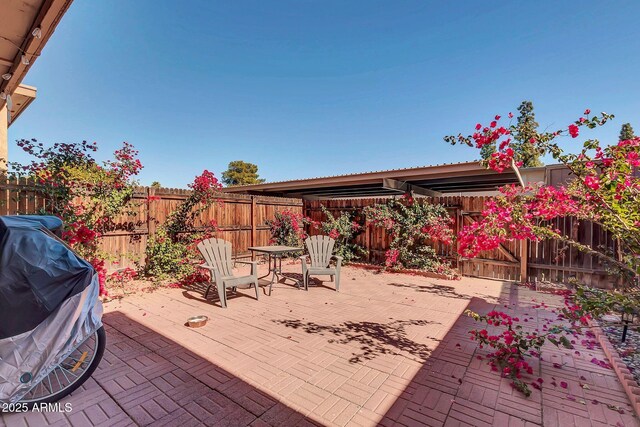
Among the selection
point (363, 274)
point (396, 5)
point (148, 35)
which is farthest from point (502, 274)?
point (148, 35)

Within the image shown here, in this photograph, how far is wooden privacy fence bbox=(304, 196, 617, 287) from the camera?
17.3 ft

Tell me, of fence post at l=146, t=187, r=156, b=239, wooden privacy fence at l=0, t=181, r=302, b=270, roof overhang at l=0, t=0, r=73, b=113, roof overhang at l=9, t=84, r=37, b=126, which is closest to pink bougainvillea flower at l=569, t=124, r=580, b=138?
roof overhang at l=0, t=0, r=73, b=113

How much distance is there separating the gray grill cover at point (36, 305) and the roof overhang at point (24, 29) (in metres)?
1.96

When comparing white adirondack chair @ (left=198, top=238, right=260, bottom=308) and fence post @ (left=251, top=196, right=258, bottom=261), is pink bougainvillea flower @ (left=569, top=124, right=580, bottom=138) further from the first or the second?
fence post @ (left=251, top=196, right=258, bottom=261)

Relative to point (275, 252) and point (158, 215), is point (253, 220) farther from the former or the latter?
point (275, 252)

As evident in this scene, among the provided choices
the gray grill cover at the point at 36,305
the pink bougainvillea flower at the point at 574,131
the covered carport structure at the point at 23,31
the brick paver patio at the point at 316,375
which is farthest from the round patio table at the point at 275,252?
the pink bougainvillea flower at the point at 574,131

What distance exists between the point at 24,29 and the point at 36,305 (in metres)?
2.93

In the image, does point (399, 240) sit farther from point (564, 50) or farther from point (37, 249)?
point (37, 249)

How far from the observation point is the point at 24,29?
2.83m

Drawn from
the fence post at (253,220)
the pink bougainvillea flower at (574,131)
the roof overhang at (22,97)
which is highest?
the roof overhang at (22,97)

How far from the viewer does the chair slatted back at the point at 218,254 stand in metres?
4.34

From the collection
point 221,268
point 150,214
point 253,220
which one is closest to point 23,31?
point 150,214

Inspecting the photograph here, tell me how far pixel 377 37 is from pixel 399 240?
5598mm

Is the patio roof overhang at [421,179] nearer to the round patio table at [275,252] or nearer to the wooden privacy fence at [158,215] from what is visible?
the wooden privacy fence at [158,215]
